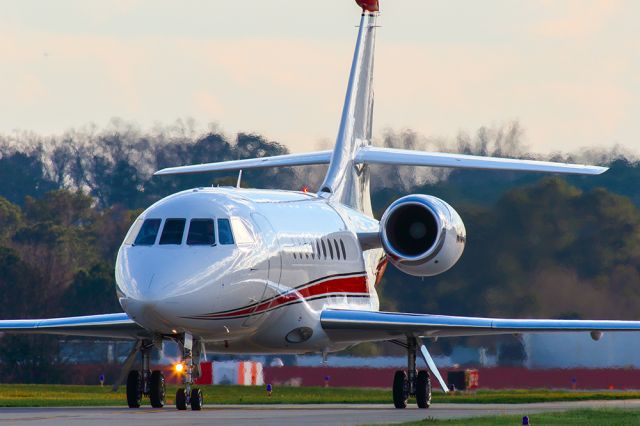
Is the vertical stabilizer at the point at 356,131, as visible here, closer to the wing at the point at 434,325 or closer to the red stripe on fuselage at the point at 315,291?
the red stripe on fuselage at the point at 315,291

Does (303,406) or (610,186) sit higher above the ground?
(610,186)

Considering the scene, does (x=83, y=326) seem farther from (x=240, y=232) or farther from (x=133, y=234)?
(x=240, y=232)

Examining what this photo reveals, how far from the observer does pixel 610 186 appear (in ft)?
152

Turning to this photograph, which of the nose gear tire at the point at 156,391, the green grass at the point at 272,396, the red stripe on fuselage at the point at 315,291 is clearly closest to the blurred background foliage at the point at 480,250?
the green grass at the point at 272,396

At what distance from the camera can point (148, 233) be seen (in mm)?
25266

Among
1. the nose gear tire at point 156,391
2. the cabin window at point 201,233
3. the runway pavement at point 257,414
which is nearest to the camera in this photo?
the runway pavement at point 257,414

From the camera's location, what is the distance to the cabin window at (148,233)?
82.3 ft

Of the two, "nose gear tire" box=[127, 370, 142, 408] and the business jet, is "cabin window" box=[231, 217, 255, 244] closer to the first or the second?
the business jet

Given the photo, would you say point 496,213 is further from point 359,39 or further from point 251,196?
point 251,196

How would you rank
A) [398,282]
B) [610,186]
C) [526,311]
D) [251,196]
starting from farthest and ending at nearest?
[610,186]
[398,282]
[526,311]
[251,196]

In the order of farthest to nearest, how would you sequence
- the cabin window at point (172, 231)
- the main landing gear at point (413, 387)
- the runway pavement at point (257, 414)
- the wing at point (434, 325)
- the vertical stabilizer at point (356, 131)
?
the vertical stabilizer at point (356, 131) < the main landing gear at point (413, 387) < the wing at point (434, 325) < the cabin window at point (172, 231) < the runway pavement at point (257, 414)

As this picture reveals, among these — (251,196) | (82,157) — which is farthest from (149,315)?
(82,157)

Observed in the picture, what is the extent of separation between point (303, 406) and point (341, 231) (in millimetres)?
3573

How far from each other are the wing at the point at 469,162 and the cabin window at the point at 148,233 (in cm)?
820
